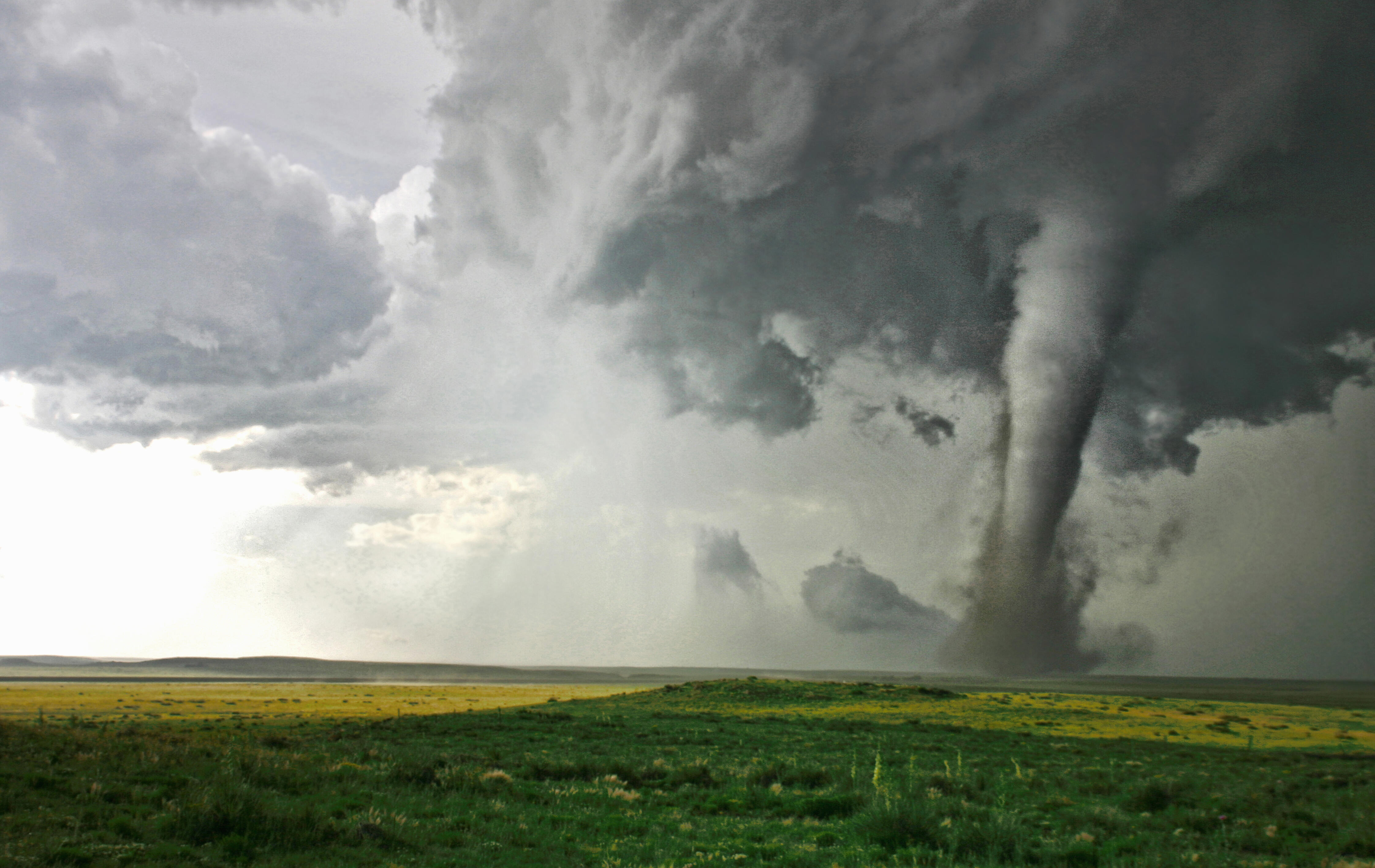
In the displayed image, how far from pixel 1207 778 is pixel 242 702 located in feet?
316

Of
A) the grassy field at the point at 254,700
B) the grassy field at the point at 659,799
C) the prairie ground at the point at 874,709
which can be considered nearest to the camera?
the grassy field at the point at 659,799

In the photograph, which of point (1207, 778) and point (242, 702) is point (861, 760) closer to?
point (1207, 778)

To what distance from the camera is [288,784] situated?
61.0ft

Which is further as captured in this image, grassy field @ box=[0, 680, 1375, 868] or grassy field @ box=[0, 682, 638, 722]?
grassy field @ box=[0, 682, 638, 722]

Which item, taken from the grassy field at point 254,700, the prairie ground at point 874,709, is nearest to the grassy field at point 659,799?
the prairie ground at point 874,709

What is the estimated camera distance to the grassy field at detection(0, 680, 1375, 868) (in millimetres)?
13094

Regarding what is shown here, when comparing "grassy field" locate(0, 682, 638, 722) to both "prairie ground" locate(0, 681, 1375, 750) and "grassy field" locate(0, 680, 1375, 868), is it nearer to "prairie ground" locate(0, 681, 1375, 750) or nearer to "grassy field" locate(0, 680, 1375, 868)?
"prairie ground" locate(0, 681, 1375, 750)

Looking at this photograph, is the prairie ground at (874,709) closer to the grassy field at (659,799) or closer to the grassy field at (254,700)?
the grassy field at (254,700)

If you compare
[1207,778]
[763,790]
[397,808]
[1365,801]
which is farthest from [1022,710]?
[397,808]

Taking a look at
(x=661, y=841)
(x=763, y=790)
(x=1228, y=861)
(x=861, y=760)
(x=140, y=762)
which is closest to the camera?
(x=1228, y=861)

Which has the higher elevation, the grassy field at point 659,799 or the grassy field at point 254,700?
the grassy field at point 659,799

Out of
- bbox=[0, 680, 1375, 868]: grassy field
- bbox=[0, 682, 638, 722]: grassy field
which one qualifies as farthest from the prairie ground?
bbox=[0, 680, 1375, 868]: grassy field

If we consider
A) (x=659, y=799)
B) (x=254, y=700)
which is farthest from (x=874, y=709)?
(x=254, y=700)

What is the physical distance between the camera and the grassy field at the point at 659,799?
13.1 metres
